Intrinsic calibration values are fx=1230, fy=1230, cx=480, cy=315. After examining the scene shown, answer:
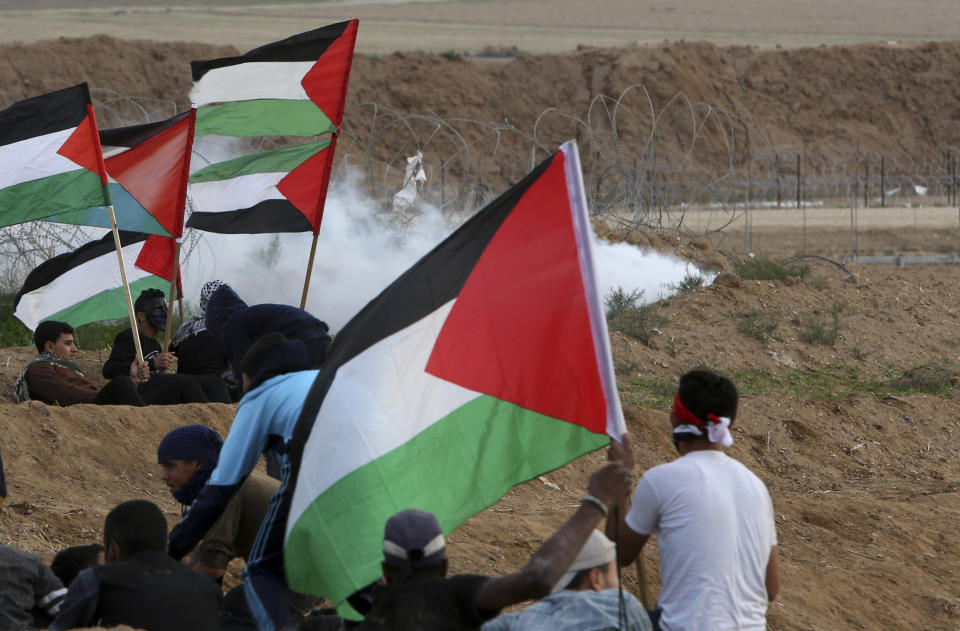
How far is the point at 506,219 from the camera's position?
4090 mm

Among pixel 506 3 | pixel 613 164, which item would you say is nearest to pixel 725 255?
pixel 613 164

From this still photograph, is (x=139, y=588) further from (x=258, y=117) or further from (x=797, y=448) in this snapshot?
(x=797, y=448)

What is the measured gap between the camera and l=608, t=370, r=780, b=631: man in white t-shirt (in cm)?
369

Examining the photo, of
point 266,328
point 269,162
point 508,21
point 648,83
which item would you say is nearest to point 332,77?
point 269,162

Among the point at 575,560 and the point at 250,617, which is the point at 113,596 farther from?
the point at 575,560

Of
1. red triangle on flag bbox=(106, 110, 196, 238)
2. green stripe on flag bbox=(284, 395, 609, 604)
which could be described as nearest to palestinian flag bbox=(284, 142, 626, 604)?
green stripe on flag bbox=(284, 395, 609, 604)

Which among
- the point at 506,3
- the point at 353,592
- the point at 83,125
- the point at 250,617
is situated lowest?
the point at 250,617

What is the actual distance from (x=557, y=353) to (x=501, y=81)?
44.4 meters

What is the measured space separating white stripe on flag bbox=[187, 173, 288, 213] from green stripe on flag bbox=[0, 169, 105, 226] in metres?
0.81

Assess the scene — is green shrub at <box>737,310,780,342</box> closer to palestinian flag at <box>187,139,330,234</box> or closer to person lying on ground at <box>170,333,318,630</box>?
palestinian flag at <box>187,139,330,234</box>

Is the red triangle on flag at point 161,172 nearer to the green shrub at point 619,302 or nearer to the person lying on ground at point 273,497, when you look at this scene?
the person lying on ground at point 273,497

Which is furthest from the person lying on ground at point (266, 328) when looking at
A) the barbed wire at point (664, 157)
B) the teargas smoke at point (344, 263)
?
the barbed wire at point (664, 157)

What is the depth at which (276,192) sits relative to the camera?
8.27m

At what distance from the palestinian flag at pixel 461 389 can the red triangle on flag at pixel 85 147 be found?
422 centimetres
